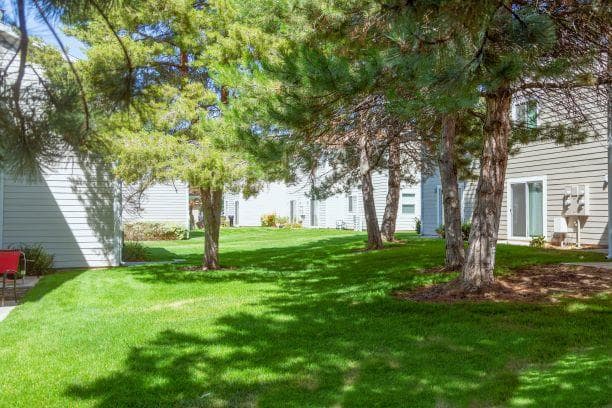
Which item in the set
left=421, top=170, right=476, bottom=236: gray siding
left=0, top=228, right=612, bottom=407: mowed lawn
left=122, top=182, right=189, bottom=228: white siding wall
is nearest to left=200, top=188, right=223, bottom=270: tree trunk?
A: left=0, top=228, right=612, bottom=407: mowed lawn

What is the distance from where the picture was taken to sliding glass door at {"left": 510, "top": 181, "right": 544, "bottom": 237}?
49.7ft

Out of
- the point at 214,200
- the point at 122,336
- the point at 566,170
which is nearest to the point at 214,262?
the point at 214,200

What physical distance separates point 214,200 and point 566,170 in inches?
336

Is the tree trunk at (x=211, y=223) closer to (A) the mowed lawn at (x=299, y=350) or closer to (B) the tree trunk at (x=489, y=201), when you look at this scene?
(A) the mowed lawn at (x=299, y=350)

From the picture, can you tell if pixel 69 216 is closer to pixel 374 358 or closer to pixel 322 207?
pixel 374 358

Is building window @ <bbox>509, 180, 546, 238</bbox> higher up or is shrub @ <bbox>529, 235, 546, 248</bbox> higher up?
building window @ <bbox>509, 180, 546, 238</bbox>

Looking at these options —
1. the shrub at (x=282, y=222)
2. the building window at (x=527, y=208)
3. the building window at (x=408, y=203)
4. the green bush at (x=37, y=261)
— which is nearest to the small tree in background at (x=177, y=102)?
the green bush at (x=37, y=261)

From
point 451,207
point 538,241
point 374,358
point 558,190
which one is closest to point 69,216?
point 451,207

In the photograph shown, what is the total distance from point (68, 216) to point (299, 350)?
31.7ft

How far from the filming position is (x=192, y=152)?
1047 cm

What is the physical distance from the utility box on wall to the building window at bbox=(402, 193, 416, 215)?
1302 cm

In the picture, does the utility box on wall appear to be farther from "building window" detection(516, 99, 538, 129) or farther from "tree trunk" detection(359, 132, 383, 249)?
"tree trunk" detection(359, 132, 383, 249)

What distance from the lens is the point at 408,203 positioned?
27.1 metres

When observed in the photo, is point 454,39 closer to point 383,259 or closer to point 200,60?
point 200,60
